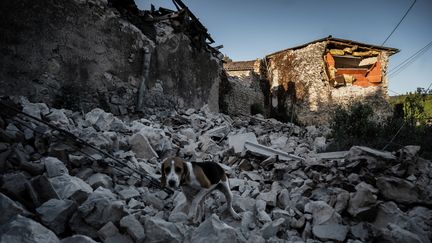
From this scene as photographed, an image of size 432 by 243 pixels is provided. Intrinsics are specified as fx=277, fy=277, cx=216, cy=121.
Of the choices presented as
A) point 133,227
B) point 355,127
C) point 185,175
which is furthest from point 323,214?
point 355,127

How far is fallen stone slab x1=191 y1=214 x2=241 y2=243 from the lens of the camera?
6.90 ft

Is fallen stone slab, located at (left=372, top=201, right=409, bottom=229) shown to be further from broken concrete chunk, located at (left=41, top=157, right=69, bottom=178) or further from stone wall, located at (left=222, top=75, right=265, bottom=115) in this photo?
stone wall, located at (left=222, top=75, right=265, bottom=115)

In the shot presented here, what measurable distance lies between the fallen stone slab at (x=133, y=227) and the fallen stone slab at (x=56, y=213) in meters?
0.43

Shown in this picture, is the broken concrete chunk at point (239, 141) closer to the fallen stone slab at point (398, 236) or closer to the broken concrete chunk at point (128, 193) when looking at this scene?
the broken concrete chunk at point (128, 193)

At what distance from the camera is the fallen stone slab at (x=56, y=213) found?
6.84ft

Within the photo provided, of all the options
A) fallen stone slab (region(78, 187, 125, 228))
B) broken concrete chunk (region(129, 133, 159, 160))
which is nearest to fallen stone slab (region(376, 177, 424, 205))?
fallen stone slab (region(78, 187, 125, 228))

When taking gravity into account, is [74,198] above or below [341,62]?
below

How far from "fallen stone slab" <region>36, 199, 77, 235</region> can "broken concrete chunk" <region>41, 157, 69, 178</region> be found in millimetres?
826

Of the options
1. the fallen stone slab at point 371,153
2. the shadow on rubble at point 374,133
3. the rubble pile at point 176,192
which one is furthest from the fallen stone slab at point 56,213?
the shadow on rubble at point 374,133

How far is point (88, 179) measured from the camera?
327cm

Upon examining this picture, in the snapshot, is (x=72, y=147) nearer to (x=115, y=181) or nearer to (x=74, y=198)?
(x=115, y=181)

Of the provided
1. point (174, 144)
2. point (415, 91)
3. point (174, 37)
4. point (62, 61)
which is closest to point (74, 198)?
point (174, 144)

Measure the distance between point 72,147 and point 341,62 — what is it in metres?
16.8

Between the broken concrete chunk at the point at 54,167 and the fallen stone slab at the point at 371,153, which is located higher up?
the broken concrete chunk at the point at 54,167
